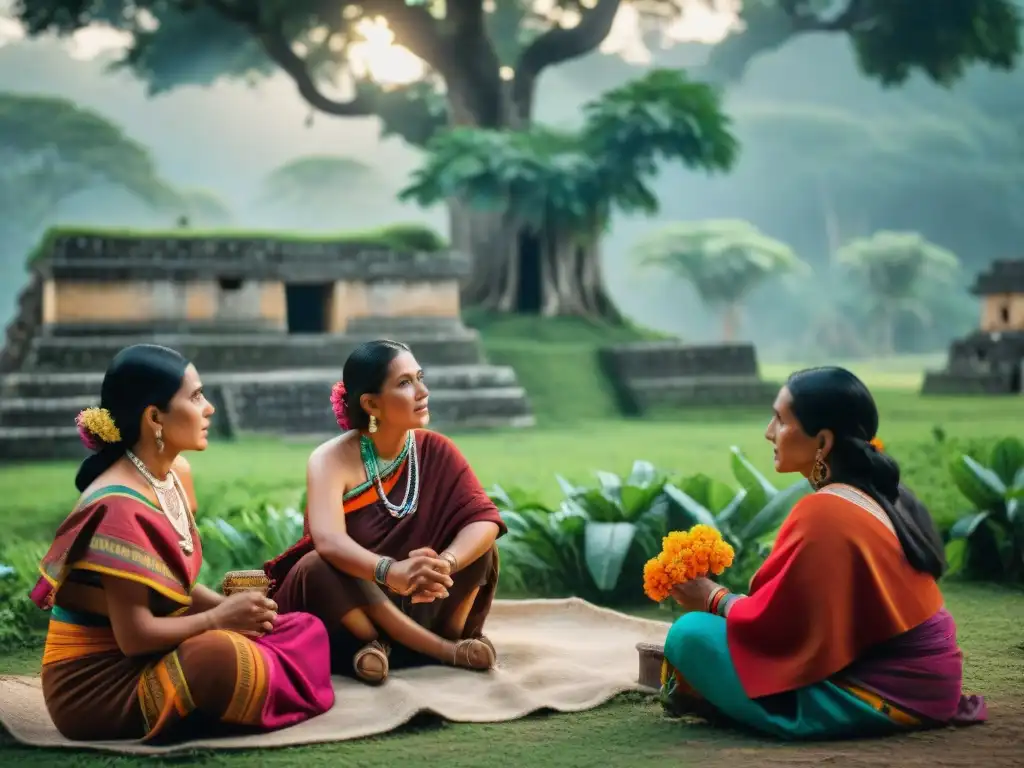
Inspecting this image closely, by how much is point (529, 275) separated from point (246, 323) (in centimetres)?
635

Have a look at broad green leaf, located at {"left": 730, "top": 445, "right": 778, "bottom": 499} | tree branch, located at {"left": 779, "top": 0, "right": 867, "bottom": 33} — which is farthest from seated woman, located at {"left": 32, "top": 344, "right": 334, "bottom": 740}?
tree branch, located at {"left": 779, "top": 0, "right": 867, "bottom": 33}

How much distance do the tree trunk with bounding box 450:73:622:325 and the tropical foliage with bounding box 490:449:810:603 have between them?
14.2 meters

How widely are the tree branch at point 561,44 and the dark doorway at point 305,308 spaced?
5849mm

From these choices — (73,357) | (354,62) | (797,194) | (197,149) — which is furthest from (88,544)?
(797,194)

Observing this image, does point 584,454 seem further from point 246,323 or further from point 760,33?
point 760,33

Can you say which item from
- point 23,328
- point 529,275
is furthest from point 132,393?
point 529,275

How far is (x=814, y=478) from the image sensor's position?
3.83 metres

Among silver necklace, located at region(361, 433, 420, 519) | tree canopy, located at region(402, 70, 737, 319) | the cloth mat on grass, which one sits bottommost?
the cloth mat on grass

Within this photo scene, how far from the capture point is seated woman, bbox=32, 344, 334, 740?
143 inches

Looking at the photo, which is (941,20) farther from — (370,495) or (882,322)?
(882,322)

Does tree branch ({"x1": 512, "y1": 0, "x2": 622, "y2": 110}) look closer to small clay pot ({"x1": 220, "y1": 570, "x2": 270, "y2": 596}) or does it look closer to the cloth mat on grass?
the cloth mat on grass

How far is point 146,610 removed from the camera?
12.0 feet

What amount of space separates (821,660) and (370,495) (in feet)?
5.45

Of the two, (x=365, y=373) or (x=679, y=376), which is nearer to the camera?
(x=365, y=373)
